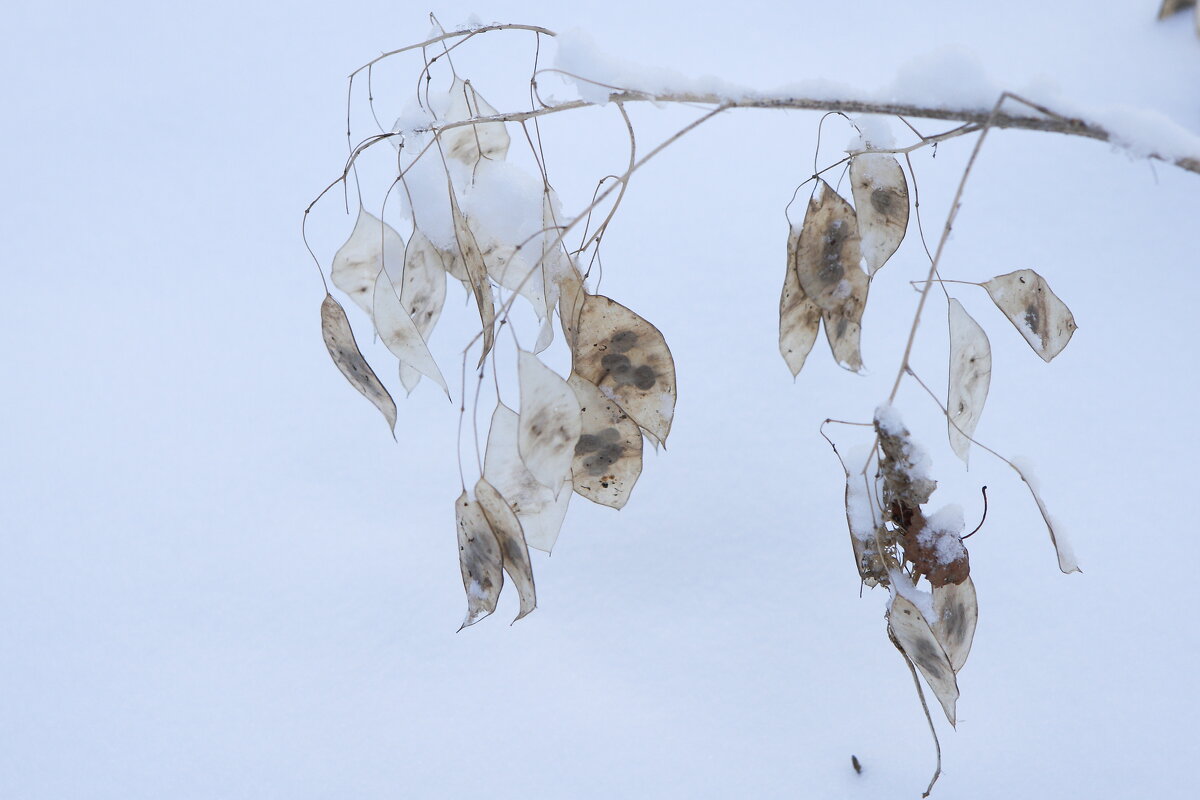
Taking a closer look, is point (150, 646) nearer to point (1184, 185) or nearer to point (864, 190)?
point (864, 190)

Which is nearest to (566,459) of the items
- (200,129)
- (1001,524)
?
(1001,524)

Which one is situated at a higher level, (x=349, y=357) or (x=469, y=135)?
(x=469, y=135)

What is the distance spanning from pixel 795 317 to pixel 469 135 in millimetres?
253

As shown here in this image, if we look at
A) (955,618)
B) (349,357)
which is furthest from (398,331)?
(955,618)

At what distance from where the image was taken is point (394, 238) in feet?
1.92

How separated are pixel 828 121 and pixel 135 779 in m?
1.15

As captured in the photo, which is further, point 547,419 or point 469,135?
point 469,135

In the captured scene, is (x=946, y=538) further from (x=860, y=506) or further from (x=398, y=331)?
(x=398, y=331)

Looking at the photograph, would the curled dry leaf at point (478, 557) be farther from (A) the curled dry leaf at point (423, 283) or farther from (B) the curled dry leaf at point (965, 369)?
(B) the curled dry leaf at point (965, 369)

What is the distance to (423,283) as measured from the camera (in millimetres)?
590

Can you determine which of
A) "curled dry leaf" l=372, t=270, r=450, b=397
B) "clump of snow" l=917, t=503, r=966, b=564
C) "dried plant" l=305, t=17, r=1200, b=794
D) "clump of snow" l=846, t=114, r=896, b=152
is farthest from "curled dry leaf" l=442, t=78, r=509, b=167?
"clump of snow" l=917, t=503, r=966, b=564

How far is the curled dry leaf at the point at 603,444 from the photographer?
52 cm

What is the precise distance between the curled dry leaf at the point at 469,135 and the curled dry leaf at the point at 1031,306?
1.09 feet

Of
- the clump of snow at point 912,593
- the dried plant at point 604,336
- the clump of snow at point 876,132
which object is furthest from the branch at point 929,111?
the clump of snow at point 912,593
